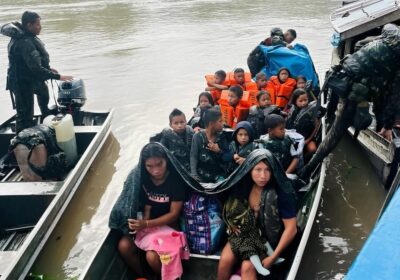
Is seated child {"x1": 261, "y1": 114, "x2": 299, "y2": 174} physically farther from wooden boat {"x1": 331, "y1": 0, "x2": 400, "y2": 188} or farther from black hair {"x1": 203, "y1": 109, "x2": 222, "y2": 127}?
wooden boat {"x1": 331, "y1": 0, "x2": 400, "y2": 188}

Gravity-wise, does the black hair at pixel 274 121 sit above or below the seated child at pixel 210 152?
above

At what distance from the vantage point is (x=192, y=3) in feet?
79.4

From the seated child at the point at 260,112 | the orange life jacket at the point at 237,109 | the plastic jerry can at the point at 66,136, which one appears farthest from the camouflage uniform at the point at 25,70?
the seated child at the point at 260,112

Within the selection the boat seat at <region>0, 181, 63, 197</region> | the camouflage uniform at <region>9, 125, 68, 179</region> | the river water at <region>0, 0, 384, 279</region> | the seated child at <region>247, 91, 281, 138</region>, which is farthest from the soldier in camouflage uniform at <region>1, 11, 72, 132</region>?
the seated child at <region>247, 91, 281, 138</region>

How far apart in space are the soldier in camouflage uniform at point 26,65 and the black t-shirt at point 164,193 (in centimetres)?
321

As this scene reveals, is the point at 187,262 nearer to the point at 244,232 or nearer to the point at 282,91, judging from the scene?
the point at 244,232

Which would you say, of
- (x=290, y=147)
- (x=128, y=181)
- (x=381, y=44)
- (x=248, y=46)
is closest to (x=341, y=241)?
(x=290, y=147)

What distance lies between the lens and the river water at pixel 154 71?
474cm

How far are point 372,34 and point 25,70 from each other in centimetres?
598

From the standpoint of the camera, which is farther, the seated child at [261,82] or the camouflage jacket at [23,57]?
the seated child at [261,82]

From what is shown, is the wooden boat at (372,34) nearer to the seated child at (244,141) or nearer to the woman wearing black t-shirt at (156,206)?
the seated child at (244,141)

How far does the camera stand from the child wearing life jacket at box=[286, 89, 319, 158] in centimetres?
516

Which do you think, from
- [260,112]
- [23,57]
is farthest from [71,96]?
[260,112]

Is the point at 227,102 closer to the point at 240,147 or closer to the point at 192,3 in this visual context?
the point at 240,147
